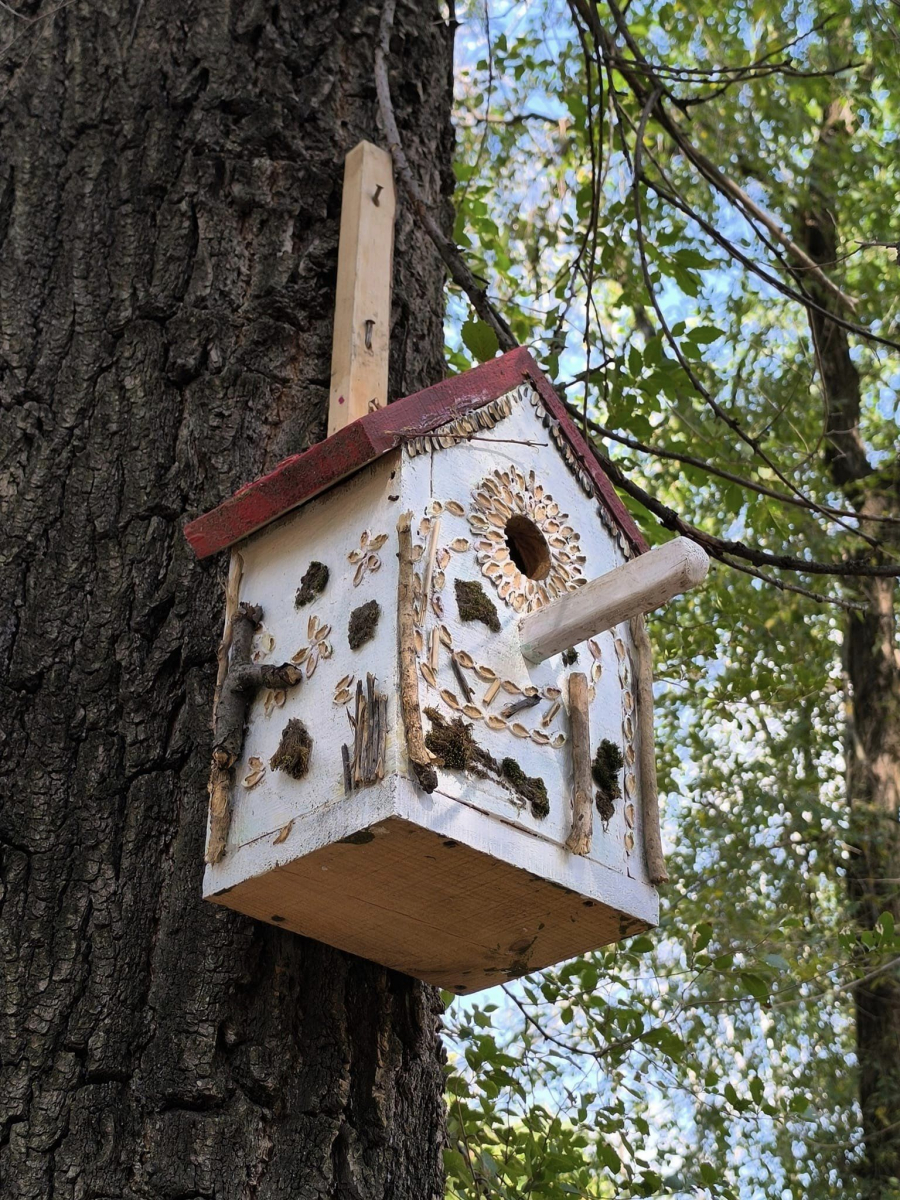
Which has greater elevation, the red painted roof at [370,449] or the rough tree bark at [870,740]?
the rough tree bark at [870,740]

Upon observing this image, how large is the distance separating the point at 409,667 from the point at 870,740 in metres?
6.29

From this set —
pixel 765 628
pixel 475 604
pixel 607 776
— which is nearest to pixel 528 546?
pixel 475 604

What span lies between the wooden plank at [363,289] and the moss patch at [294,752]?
2.20 ft

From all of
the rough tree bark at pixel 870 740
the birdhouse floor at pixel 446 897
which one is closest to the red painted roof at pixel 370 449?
the birdhouse floor at pixel 446 897

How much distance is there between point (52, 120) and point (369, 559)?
1.53 m

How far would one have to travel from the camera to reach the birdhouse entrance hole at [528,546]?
2.18m

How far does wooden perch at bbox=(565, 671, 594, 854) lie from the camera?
6.33 feet

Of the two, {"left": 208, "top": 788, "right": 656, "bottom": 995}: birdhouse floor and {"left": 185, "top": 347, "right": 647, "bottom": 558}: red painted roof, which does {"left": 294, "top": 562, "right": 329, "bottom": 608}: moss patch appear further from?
{"left": 208, "top": 788, "right": 656, "bottom": 995}: birdhouse floor

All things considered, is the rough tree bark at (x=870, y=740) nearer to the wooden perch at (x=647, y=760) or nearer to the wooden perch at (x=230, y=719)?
the wooden perch at (x=647, y=760)

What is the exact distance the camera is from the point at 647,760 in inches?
85.2

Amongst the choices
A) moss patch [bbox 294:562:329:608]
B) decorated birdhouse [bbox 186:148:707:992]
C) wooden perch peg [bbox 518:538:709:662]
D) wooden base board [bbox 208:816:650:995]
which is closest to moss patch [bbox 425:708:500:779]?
decorated birdhouse [bbox 186:148:707:992]

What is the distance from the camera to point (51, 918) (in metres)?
2.10

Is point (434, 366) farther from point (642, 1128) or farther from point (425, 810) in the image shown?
point (642, 1128)

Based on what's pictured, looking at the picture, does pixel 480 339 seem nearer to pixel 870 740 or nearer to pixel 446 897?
pixel 446 897
